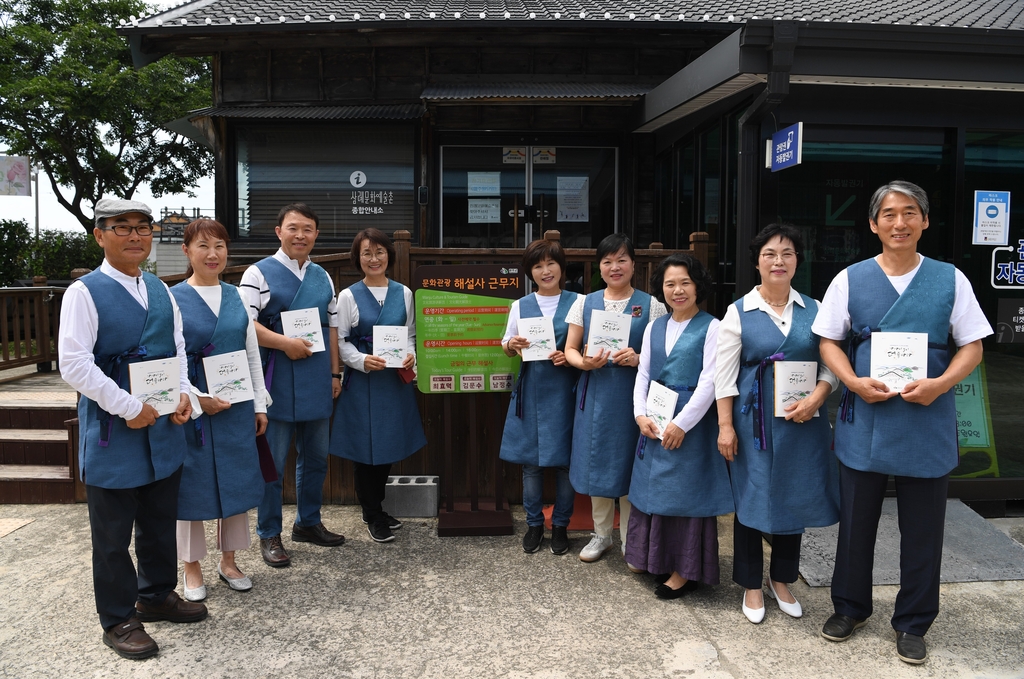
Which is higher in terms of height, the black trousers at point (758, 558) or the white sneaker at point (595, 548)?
the black trousers at point (758, 558)

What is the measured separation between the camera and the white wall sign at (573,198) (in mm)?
7758

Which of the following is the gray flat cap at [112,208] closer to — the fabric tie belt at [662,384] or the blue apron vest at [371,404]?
the blue apron vest at [371,404]

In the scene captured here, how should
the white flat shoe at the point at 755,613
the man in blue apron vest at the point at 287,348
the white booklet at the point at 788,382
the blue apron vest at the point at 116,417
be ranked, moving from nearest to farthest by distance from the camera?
1. the blue apron vest at the point at 116,417
2. the white booklet at the point at 788,382
3. the white flat shoe at the point at 755,613
4. the man in blue apron vest at the point at 287,348

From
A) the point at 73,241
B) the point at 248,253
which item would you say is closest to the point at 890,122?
the point at 248,253

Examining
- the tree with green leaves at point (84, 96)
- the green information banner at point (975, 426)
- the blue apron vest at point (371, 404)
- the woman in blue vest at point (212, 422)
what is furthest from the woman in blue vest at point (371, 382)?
the tree with green leaves at point (84, 96)

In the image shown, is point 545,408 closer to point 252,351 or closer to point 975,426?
point 252,351

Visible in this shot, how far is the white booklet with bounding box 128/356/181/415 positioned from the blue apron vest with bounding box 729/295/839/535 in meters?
2.45

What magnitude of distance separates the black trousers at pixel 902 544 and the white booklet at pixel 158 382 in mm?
2902

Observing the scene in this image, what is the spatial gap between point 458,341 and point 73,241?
2035 centimetres

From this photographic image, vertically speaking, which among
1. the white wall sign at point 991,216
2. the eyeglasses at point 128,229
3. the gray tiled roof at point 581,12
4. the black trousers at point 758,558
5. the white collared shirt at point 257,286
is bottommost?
the black trousers at point 758,558

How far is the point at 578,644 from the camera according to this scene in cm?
297

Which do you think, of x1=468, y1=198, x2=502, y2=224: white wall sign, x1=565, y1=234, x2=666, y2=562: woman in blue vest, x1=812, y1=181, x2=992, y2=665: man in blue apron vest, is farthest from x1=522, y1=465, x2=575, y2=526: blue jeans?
x1=468, y1=198, x2=502, y2=224: white wall sign

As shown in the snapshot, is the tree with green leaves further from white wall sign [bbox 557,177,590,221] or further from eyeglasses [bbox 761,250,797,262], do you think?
eyeglasses [bbox 761,250,797,262]

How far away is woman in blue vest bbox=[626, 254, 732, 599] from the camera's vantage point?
3234 millimetres
